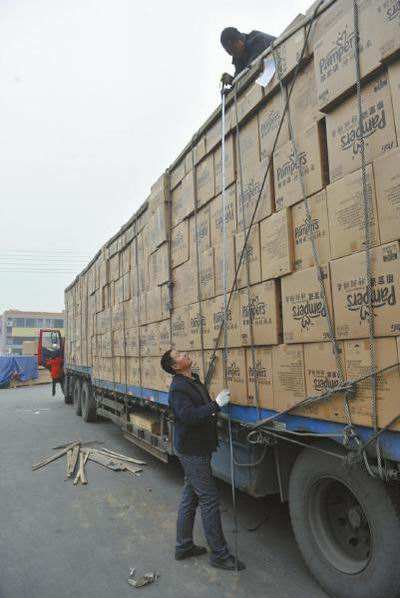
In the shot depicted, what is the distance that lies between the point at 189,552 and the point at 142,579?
468mm

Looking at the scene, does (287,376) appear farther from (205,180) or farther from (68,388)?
(68,388)

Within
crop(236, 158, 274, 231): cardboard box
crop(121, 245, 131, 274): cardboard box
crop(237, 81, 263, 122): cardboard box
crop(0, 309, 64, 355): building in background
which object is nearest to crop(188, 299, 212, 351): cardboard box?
crop(236, 158, 274, 231): cardboard box

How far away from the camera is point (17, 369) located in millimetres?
23109

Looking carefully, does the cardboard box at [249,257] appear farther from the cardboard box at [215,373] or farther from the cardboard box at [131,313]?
the cardboard box at [131,313]

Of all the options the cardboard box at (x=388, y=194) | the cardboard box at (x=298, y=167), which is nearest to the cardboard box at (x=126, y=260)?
the cardboard box at (x=298, y=167)

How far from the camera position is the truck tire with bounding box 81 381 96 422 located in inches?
396

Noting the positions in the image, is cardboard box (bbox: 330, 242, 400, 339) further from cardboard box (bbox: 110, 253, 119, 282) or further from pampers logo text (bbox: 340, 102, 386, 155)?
cardboard box (bbox: 110, 253, 119, 282)

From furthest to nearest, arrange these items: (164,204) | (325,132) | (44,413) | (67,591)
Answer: (44,413) < (164,204) < (67,591) < (325,132)

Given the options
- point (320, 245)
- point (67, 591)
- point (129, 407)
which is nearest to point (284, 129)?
point (320, 245)

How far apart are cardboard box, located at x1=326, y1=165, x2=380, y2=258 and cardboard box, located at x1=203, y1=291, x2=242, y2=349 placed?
117cm

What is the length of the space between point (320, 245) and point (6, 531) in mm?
3853

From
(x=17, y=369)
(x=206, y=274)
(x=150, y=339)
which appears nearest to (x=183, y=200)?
(x=206, y=274)

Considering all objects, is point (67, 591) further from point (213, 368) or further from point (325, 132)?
point (325, 132)

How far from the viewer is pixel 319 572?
2910 millimetres
